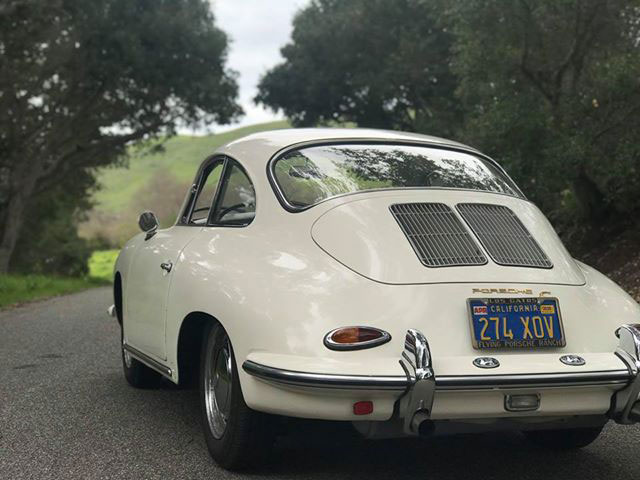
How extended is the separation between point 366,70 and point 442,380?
24069mm

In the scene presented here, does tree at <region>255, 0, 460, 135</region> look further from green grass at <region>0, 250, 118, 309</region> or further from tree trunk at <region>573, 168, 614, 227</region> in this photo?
green grass at <region>0, 250, 118, 309</region>

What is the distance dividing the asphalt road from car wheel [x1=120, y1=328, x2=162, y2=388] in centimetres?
7

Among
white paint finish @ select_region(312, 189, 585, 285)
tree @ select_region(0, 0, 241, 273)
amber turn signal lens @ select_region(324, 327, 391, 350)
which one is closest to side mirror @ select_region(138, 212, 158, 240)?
white paint finish @ select_region(312, 189, 585, 285)

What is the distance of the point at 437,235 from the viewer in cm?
363

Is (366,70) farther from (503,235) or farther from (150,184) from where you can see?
(150,184)

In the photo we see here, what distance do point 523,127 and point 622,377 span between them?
33.7 ft

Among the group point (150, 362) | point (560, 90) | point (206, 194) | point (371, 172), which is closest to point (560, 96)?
point (560, 90)

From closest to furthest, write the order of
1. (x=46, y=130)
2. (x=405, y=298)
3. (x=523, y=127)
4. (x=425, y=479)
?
(x=405, y=298) < (x=425, y=479) < (x=523, y=127) < (x=46, y=130)

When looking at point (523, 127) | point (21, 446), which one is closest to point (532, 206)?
point (21, 446)

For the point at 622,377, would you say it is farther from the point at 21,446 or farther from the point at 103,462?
the point at 21,446

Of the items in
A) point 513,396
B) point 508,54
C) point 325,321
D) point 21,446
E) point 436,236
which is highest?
point 508,54

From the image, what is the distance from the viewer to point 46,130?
2250cm

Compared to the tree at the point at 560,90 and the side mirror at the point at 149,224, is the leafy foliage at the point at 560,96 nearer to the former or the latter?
the tree at the point at 560,90

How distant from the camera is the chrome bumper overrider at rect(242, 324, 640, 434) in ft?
9.93
